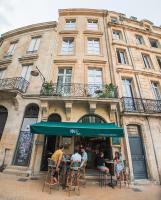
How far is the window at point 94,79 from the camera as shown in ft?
29.9

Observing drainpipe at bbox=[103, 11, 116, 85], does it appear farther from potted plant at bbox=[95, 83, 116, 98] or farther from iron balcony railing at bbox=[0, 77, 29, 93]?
iron balcony railing at bbox=[0, 77, 29, 93]

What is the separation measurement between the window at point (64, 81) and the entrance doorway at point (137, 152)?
4752mm

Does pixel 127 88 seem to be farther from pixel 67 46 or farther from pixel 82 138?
pixel 67 46

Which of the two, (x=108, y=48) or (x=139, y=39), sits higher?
(x=139, y=39)

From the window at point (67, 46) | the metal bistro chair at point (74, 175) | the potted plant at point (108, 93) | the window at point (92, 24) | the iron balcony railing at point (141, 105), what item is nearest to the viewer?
the metal bistro chair at point (74, 175)

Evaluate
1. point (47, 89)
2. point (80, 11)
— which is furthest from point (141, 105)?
point (80, 11)

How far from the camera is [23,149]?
8.03 m

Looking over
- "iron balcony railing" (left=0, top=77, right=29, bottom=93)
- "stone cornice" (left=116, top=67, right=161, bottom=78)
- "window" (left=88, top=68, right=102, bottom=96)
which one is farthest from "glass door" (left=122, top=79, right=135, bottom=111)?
"iron balcony railing" (left=0, top=77, right=29, bottom=93)

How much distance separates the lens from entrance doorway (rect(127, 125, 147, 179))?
7.73 meters

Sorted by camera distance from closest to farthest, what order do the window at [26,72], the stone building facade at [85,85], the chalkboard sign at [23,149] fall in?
1. the chalkboard sign at [23,149]
2. the stone building facade at [85,85]
3. the window at [26,72]

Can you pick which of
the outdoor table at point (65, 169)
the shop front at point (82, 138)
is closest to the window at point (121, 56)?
the shop front at point (82, 138)

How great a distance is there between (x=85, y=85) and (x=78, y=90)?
2.09ft

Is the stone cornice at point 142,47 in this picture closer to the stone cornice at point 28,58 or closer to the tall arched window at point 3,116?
the stone cornice at point 28,58

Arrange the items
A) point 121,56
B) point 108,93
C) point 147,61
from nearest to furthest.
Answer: point 108,93 → point 121,56 → point 147,61
